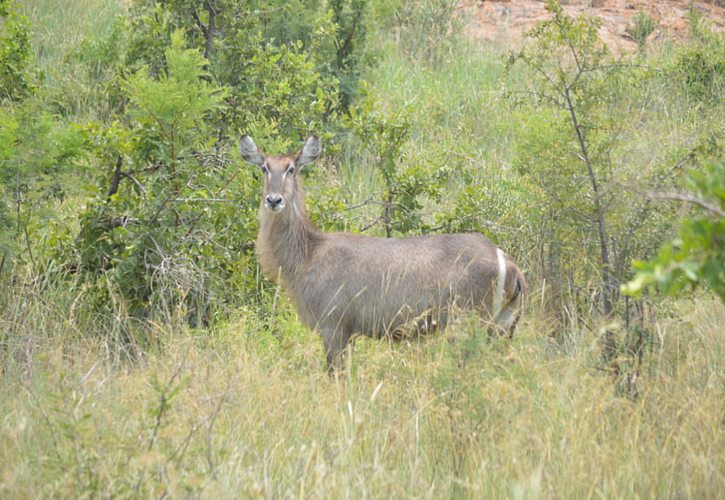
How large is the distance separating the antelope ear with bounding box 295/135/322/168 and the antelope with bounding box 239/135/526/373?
6cm

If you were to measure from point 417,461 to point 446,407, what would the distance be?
13.4 inches

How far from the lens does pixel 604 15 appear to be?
15367 millimetres

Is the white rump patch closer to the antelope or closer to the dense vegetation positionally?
the antelope

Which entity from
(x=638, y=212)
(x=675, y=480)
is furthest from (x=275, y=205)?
(x=675, y=480)

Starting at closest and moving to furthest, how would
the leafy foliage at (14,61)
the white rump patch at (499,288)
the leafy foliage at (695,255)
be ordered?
the leafy foliage at (695,255), the white rump patch at (499,288), the leafy foliage at (14,61)

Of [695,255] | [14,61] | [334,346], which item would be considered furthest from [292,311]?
[695,255]

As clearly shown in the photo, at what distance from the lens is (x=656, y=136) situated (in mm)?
9656

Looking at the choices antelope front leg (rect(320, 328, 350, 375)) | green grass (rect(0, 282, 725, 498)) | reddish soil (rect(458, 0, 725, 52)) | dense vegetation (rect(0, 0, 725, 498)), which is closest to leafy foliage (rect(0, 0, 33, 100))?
dense vegetation (rect(0, 0, 725, 498))

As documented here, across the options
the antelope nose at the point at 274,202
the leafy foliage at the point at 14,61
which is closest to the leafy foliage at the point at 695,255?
the antelope nose at the point at 274,202

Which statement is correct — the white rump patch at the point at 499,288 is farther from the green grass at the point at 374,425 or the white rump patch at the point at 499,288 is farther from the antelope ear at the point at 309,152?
the antelope ear at the point at 309,152

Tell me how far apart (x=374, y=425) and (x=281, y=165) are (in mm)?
2306

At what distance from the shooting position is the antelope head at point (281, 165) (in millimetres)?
6565

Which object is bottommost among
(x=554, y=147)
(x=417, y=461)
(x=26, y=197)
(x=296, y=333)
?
(x=296, y=333)

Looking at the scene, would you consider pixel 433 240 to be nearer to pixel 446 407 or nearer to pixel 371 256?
pixel 371 256
